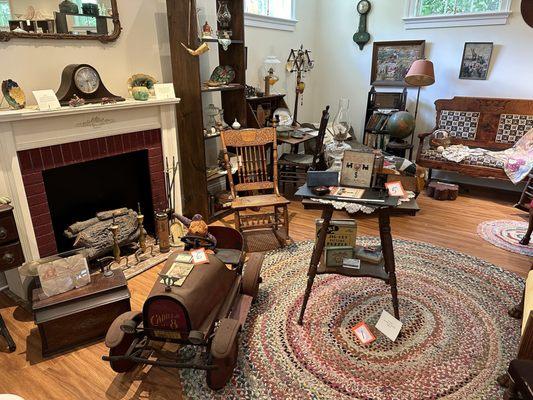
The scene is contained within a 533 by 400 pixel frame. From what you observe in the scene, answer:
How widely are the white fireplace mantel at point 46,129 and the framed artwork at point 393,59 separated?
3488mm

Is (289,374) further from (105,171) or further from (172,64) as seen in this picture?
(172,64)

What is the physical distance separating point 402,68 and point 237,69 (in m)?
2.70

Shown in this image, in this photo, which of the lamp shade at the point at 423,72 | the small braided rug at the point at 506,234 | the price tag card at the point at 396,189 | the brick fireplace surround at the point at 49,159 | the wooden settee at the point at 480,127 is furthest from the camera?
the lamp shade at the point at 423,72

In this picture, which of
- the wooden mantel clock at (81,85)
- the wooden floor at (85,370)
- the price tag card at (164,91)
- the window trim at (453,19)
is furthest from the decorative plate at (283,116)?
the wooden mantel clock at (81,85)

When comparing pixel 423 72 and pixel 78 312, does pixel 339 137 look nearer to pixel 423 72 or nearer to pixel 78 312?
pixel 423 72

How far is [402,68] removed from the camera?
5.39 metres

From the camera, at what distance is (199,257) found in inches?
85.7

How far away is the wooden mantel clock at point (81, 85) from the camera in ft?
8.85

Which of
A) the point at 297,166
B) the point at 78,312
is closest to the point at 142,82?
the point at 78,312

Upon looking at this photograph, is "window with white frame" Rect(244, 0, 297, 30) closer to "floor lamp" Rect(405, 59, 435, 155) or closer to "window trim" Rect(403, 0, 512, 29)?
"window trim" Rect(403, 0, 512, 29)

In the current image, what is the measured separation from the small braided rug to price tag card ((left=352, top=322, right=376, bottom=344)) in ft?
6.22

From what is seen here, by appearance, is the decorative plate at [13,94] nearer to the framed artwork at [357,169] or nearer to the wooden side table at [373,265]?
the wooden side table at [373,265]

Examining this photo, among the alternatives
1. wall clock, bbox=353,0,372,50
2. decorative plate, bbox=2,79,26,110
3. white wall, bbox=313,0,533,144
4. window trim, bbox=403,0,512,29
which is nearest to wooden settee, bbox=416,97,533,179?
white wall, bbox=313,0,533,144

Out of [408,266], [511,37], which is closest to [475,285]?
[408,266]
